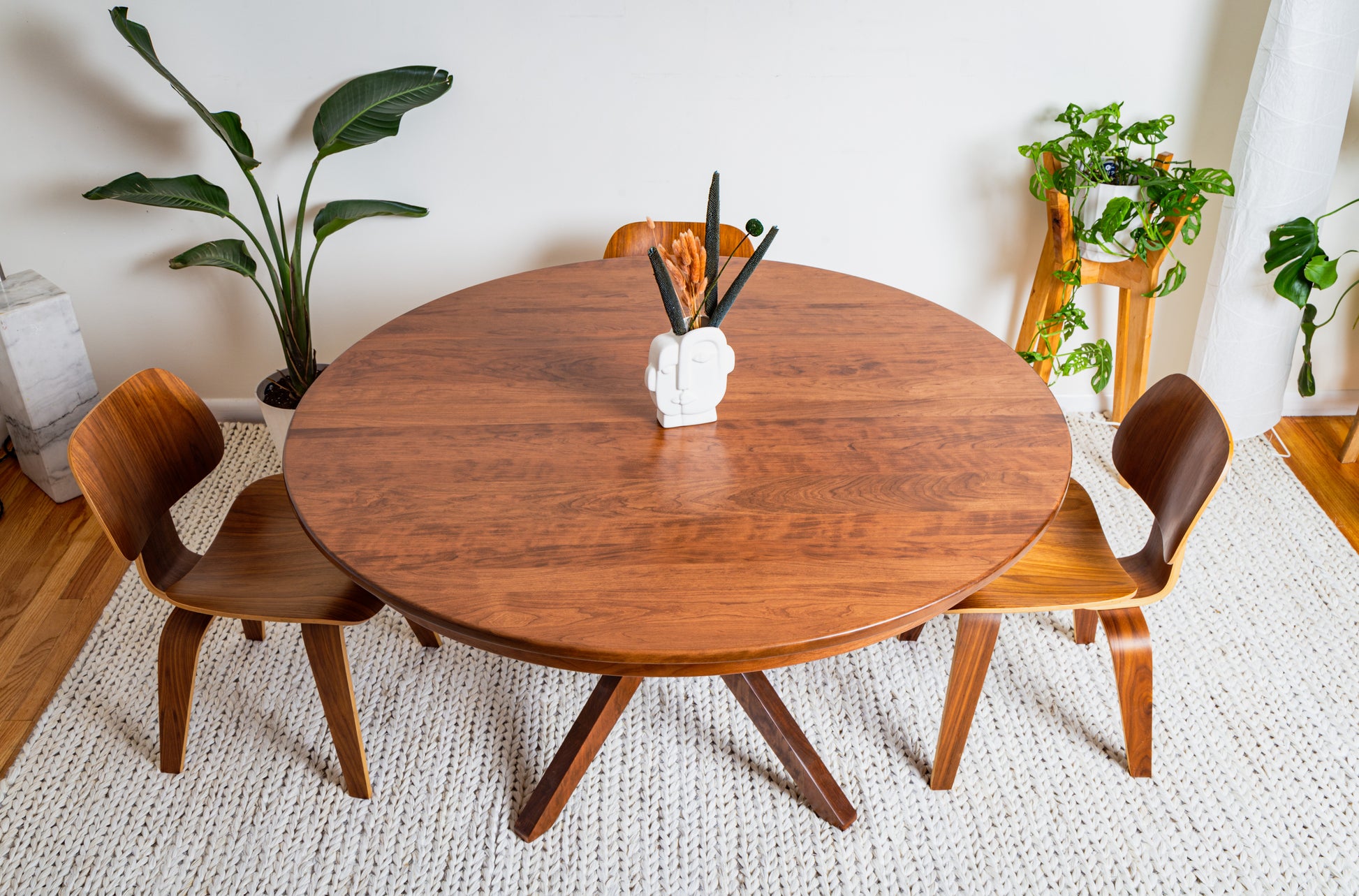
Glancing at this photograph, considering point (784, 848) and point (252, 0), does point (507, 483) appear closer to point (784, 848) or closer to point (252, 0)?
point (784, 848)

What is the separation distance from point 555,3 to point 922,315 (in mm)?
1276

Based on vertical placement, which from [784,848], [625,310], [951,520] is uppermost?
[625,310]

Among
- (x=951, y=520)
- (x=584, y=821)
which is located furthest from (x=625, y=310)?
(x=584, y=821)

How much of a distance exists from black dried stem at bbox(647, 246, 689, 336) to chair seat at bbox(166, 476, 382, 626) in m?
0.72

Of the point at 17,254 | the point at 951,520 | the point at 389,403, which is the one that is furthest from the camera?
the point at 17,254

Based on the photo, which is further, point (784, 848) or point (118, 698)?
point (118, 698)

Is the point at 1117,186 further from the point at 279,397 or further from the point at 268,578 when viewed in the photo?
the point at 279,397

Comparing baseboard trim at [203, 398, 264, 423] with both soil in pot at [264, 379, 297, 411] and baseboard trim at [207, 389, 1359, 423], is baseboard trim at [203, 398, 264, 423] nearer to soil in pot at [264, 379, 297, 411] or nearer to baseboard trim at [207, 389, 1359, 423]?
baseboard trim at [207, 389, 1359, 423]

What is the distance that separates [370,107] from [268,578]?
48.6 inches

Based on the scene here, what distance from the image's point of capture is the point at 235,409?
3.03 m

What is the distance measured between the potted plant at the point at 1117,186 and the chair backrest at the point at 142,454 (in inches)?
84.1

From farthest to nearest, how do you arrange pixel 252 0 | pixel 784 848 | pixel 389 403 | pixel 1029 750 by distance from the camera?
pixel 252 0
pixel 1029 750
pixel 784 848
pixel 389 403

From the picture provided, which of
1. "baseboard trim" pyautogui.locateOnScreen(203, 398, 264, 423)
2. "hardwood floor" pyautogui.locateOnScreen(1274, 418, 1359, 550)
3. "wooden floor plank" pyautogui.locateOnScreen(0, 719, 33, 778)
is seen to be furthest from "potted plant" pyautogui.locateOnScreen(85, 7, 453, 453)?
"hardwood floor" pyautogui.locateOnScreen(1274, 418, 1359, 550)

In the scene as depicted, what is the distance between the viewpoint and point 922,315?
1.97 m
